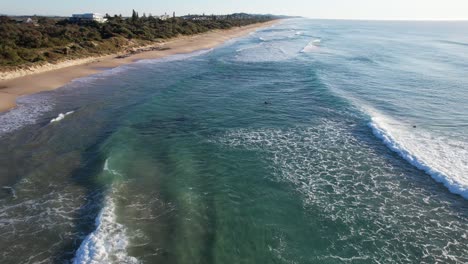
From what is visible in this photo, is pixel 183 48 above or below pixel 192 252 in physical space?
above

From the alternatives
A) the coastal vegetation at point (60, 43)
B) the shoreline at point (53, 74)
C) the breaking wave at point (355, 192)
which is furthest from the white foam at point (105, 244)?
the coastal vegetation at point (60, 43)

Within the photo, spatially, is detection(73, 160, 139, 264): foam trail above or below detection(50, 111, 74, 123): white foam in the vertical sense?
below

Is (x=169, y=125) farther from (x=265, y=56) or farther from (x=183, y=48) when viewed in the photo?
(x=183, y=48)

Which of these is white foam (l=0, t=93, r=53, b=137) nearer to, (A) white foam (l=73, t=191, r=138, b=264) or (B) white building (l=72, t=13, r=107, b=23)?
(A) white foam (l=73, t=191, r=138, b=264)

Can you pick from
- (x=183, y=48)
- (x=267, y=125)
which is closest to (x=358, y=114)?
(x=267, y=125)

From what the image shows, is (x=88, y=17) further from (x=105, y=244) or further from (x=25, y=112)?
(x=105, y=244)

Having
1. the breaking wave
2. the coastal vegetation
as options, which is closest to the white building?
the coastal vegetation
